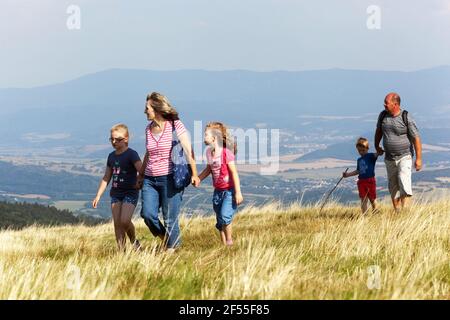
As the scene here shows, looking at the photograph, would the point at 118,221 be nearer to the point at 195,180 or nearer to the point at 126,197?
the point at 126,197

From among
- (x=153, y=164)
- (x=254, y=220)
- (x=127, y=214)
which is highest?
(x=153, y=164)

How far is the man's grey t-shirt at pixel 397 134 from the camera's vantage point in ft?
33.6

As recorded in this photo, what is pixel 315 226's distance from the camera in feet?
32.3

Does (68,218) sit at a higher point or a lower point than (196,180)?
→ lower

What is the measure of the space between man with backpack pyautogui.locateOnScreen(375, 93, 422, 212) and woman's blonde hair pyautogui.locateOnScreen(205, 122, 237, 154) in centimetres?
286

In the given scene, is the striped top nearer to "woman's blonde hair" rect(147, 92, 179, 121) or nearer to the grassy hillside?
"woman's blonde hair" rect(147, 92, 179, 121)

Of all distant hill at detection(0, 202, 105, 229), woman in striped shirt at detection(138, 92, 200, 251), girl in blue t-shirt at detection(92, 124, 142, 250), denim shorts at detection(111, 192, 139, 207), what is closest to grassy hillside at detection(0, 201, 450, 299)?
girl in blue t-shirt at detection(92, 124, 142, 250)

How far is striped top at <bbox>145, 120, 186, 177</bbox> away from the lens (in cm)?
781

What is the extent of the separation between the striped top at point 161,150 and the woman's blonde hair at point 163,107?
78 mm

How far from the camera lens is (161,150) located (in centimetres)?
782
